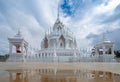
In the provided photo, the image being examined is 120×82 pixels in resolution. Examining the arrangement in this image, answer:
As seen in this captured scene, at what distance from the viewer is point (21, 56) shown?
34.8 meters

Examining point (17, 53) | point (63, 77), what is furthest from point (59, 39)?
point (63, 77)

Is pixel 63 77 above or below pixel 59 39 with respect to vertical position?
below

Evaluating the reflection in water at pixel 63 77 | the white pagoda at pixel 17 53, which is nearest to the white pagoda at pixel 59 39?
the white pagoda at pixel 17 53

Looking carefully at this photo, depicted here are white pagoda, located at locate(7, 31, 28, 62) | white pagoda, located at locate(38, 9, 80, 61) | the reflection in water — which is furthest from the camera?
white pagoda, located at locate(38, 9, 80, 61)

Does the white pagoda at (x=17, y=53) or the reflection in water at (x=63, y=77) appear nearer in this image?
the reflection in water at (x=63, y=77)

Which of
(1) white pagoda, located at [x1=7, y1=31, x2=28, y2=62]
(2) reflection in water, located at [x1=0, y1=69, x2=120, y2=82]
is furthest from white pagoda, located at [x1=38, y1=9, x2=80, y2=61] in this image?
(2) reflection in water, located at [x1=0, y1=69, x2=120, y2=82]

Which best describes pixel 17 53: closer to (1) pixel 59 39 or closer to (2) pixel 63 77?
(1) pixel 59 39

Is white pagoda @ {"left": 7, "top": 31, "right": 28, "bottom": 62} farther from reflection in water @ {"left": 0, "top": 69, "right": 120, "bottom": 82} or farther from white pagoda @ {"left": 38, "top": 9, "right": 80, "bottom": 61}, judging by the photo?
reflection in water @ {"left": 0, "top": 69, "right": 120, "bottom": 82}

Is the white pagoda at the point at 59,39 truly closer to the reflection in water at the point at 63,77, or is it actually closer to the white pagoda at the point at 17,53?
the white pagoda at the point at 17,53

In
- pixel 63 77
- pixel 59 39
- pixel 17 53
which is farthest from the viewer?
pixel 59 39

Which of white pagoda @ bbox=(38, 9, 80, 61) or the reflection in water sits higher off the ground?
white pagoda @ bbox=(38, 9, 80, 61)

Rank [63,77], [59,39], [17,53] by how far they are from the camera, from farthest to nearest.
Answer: [59,39]
[17,53]
[63,77]

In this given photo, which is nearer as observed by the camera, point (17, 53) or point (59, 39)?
point (17, 53)

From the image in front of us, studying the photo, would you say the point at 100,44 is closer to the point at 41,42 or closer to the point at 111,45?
the point at 111,45
